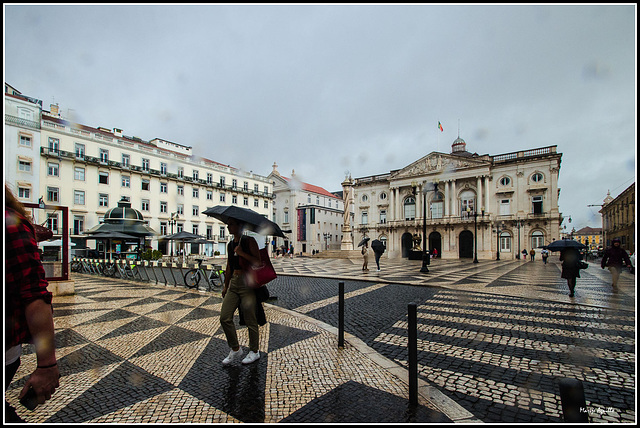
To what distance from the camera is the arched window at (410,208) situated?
5141 cm

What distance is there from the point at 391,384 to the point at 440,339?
82.7 inches

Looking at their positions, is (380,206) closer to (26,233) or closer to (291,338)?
(291,338)

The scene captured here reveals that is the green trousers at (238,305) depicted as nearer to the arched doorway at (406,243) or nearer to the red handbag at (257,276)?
the red handbag at (257,276)

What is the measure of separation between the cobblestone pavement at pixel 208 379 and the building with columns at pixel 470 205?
32536 mm

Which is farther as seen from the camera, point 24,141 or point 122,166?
point 122,166

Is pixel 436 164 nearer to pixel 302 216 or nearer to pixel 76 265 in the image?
pixel 302 216

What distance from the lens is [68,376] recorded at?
12.8 ft

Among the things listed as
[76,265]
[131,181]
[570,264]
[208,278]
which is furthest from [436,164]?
[76,265]

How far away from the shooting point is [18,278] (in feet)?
5.68

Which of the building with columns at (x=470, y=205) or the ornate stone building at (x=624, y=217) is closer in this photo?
the ornate stone building at (x=624, y=217)

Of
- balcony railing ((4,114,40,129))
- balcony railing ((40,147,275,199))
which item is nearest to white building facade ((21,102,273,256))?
balcony railing ((40,147,275,199))


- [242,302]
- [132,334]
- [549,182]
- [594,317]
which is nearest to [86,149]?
[132,334]

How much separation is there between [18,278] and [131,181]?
4361 centimetres

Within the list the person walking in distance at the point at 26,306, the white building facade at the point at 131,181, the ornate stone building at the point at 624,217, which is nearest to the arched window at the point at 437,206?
the ornate stone building at the point at 624,217
